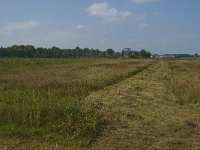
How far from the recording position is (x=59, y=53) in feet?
435

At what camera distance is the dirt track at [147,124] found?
8.82 m

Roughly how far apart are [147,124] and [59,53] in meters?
123

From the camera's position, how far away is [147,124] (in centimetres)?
1039

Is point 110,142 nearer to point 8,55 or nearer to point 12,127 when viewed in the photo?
point 12,127

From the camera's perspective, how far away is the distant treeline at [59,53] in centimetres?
11269

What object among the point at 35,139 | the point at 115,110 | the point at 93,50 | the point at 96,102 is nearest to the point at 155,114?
the point at 115,110

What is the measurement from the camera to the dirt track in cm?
882

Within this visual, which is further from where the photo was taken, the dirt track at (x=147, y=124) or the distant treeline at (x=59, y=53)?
the distant treeline at (x=59, y=53)

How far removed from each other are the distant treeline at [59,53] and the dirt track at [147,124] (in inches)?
3858

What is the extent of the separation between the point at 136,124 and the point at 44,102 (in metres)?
2.60

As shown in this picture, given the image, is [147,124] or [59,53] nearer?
[147,124]

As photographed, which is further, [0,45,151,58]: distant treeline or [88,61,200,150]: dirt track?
[0,45,151,58]: distant treeline

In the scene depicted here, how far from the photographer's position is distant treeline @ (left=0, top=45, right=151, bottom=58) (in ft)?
370

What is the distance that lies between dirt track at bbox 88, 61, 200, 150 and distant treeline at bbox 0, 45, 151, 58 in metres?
98.0
